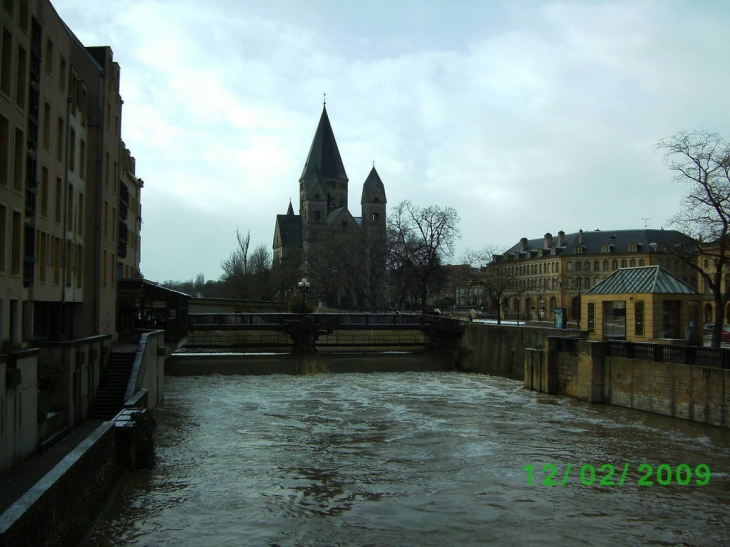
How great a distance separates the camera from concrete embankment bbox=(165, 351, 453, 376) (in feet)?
152

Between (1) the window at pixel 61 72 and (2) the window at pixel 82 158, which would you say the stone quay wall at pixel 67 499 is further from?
(2) the window at pixel 82 158

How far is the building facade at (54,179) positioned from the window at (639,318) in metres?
24.1

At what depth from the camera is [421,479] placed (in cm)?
1945

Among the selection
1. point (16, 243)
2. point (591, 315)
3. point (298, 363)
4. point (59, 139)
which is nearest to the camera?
point (16, 243)

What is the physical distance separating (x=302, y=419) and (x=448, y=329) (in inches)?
Result: 1039

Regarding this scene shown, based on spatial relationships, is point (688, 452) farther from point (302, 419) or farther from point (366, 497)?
point (302, 419)

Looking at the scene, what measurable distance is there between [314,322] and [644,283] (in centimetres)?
2491

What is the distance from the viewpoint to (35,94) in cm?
2361

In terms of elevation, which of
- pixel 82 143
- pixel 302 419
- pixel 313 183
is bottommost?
pixel 302 419

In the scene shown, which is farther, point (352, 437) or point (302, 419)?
point (302, 419)

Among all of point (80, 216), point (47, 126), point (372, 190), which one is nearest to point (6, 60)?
point (47, 126)

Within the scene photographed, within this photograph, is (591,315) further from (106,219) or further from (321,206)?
(321,206)

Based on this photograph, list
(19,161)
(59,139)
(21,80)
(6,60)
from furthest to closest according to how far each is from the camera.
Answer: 1. (59,139)
2. (19,161)
3. (21,80)
4. (6,60)

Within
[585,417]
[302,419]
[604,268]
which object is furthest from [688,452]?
[604,268]
